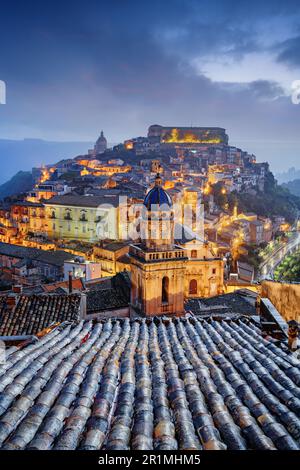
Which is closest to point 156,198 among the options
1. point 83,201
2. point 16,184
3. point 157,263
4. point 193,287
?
point 157,263

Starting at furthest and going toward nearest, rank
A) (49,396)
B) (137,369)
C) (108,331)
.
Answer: (108,331), (137,369), (49,396)

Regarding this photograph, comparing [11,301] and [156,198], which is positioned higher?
[156,198]

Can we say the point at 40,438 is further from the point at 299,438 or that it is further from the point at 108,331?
the point at 108,331

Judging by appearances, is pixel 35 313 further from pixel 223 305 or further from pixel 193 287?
pixel 193 287

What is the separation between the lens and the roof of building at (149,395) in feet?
10.7

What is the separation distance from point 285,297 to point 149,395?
8.08 meters

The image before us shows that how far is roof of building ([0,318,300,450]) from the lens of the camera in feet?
10.7

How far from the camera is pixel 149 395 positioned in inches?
165

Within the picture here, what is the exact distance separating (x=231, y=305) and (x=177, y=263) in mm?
4472

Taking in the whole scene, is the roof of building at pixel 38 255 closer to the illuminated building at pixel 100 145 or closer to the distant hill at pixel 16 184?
the distant hill at pixel 16 184

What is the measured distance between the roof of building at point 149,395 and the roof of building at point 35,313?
4970mm

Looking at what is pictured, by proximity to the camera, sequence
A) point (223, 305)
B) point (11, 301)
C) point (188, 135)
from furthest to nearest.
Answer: point (188, 135) → point (223, 305) → point (11, 301)

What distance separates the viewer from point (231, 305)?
69.7 ft
